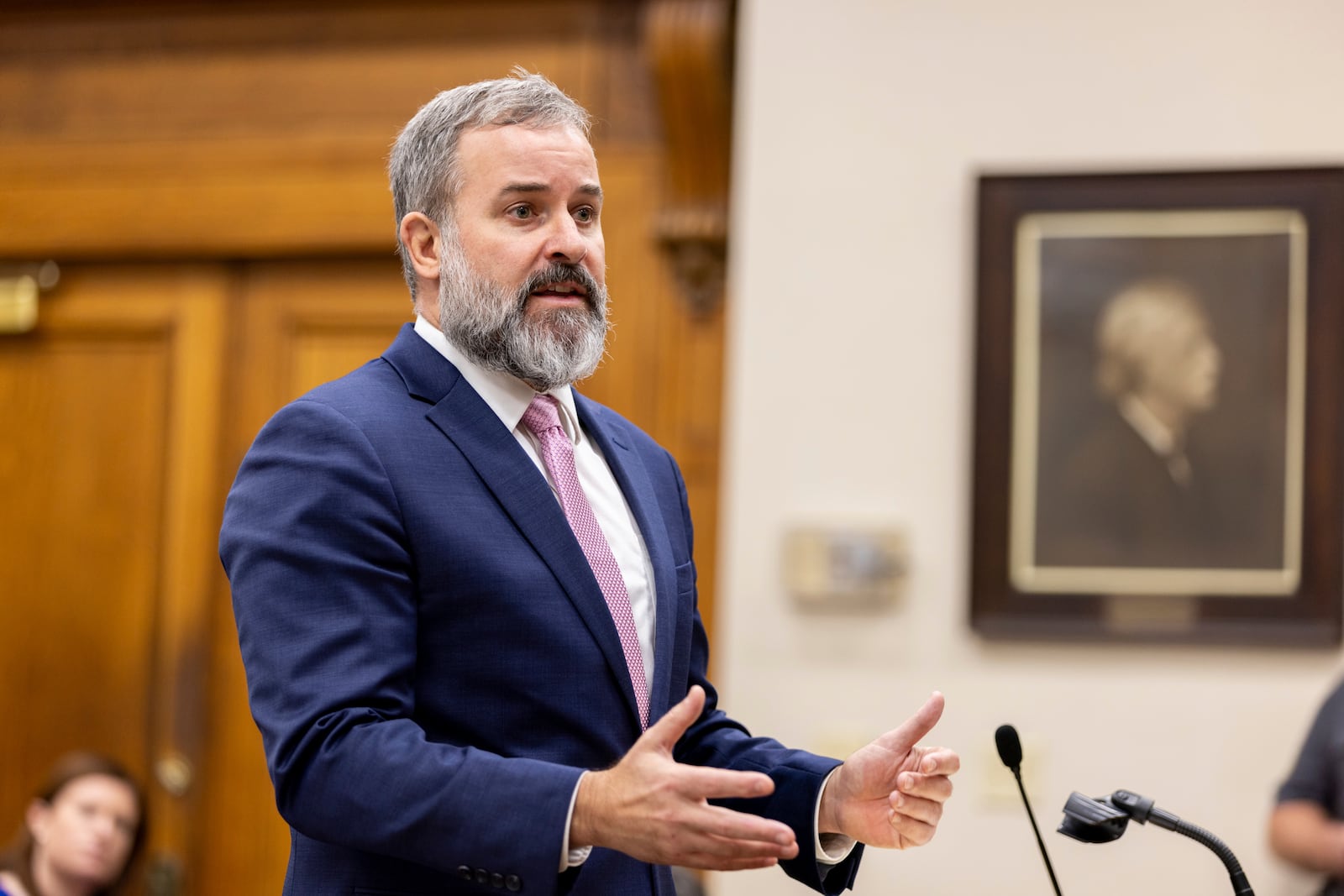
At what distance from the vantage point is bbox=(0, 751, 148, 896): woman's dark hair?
3.05 m

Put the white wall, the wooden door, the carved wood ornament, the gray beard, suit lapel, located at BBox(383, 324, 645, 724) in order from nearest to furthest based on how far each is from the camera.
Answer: suit lapel, located at BBox(383, 324, 645, 724) → the gray beard → the white wall → the carved wood ornament → the wooden door

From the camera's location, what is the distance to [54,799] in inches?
123

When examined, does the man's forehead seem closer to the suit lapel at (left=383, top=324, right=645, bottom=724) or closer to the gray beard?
the gray beard

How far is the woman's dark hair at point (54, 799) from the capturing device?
3.05 meters

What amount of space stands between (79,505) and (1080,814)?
303 centimetres

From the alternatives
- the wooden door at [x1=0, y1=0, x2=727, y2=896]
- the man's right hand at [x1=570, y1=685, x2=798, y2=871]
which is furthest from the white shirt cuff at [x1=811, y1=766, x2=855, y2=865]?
the wooden door at [x1=0, y1=0, x2=727, y2=896]

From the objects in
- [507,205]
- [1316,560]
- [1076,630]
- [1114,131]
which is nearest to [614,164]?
[1114,131]

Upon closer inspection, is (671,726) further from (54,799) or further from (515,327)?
(54,799)

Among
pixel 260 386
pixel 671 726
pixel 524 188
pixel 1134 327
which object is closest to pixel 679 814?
pixel 671 726

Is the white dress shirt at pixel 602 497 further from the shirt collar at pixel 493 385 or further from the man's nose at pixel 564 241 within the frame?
the man's nose at pixel 564 241

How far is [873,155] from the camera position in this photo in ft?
10.0

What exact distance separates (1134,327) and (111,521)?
254 centimetres

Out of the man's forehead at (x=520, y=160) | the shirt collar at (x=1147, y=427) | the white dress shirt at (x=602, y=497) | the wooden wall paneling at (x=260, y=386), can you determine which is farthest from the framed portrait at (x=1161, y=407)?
the man's forehead at (x=520, y=160)

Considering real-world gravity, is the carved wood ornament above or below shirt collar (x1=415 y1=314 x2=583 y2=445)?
above
